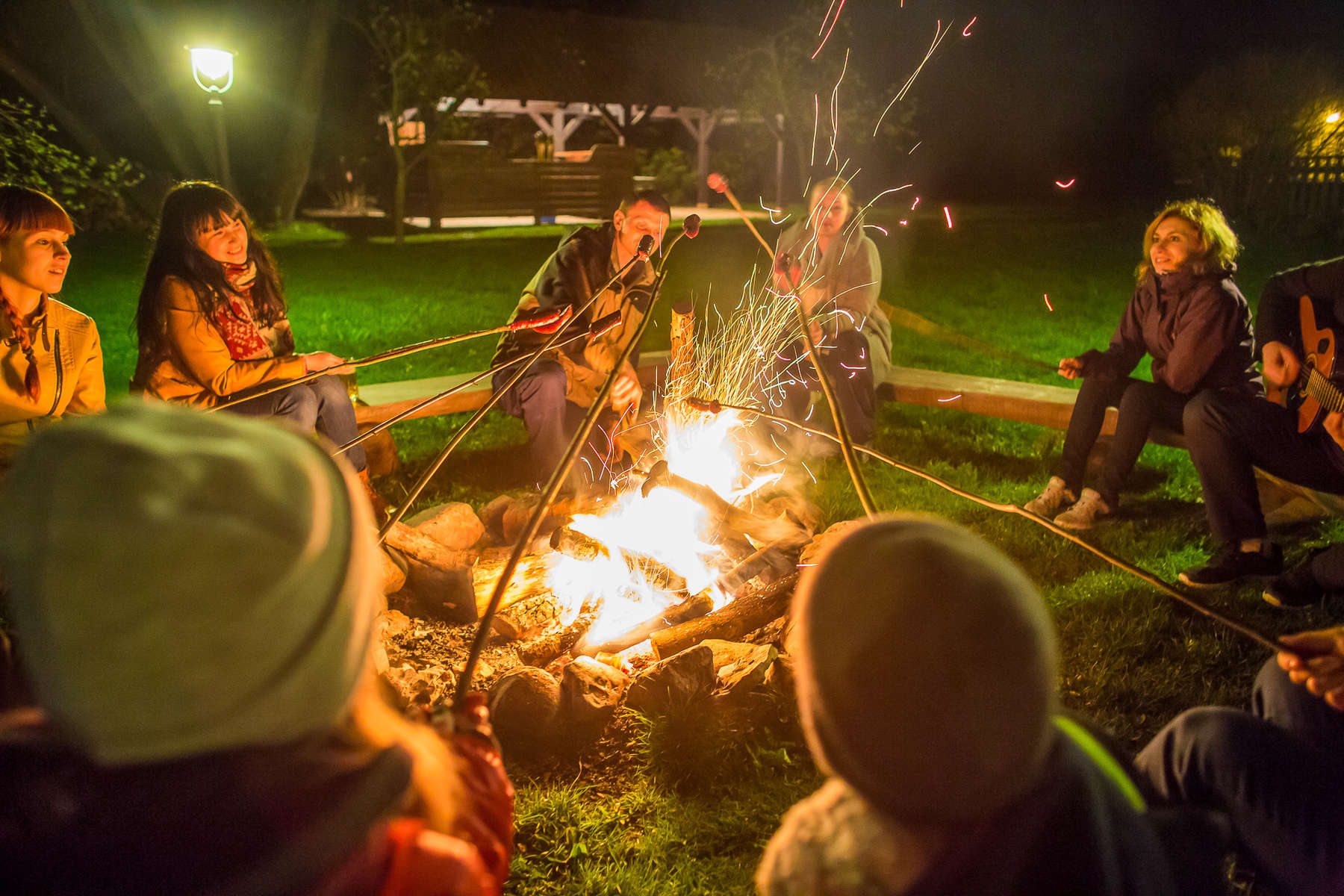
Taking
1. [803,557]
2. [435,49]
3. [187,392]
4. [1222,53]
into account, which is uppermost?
[1222,53]

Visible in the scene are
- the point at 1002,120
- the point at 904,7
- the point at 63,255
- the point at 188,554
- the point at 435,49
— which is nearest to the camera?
the point at 188,554

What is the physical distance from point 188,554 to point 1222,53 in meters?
32.4

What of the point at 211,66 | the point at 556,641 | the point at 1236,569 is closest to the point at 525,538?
the point at 556,641

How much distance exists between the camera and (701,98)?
84.8 feet

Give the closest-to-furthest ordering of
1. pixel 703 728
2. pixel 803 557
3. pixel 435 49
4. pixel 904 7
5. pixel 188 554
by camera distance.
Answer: pixel 188 554 < pixel 703 728 < pixel 803 557 < pixel 435 49 < pixel 904 7

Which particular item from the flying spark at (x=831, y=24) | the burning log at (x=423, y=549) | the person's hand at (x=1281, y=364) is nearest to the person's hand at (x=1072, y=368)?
the person's hand at (x=1281, y=364)

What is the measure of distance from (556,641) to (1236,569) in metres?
2.97

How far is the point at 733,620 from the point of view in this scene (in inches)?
137

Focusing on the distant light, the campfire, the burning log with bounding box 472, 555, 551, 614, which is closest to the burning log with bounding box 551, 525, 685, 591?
the campfire

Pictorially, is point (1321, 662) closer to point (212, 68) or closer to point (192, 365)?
point (192, 365)

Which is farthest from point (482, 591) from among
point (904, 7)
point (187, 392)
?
point (904, 7)

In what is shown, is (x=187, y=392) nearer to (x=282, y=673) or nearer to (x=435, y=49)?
(x=282, y=673)

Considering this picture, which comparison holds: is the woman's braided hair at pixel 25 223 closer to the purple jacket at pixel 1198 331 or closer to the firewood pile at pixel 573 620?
the firewood pile at pixel 573 620

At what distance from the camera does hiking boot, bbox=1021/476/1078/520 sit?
4.66 m
